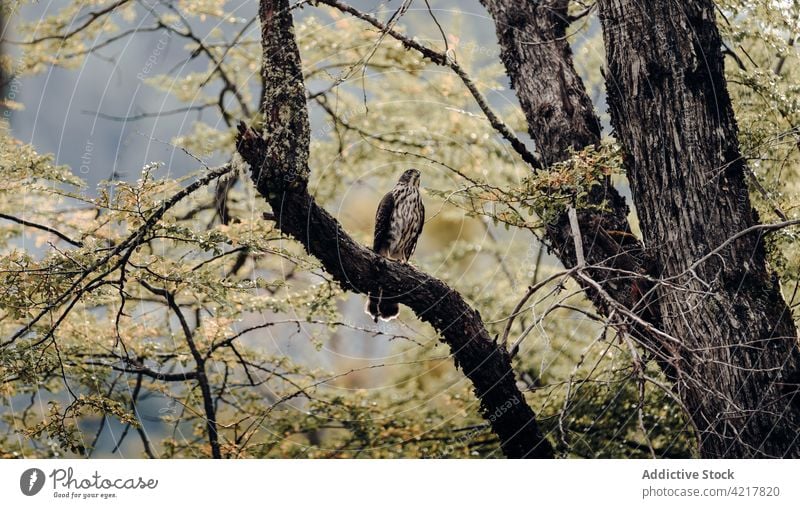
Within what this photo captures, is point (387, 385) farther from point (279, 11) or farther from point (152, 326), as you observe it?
point (279, 11)

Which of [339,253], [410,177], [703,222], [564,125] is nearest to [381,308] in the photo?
[339,253]

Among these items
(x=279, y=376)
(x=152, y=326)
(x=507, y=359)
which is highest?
(x=152, y=326)

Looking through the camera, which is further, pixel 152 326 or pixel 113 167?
pixel 152 326

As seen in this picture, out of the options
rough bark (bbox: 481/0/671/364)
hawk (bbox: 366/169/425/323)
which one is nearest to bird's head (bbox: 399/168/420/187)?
hawk (bbox: 366/169/425/323)

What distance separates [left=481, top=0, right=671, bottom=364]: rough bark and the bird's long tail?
2.08 ft

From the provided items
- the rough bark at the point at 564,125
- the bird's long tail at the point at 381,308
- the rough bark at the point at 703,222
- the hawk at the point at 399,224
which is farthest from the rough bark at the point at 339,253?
the rough bark at the point at 703,222

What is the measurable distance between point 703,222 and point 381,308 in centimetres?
116

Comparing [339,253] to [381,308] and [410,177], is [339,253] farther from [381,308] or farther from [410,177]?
[410,177]

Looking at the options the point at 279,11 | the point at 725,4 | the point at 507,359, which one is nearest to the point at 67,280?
the point at 279,11

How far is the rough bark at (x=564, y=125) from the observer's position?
268 cm

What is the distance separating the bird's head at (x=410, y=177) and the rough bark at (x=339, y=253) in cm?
55

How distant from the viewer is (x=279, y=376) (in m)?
3.05

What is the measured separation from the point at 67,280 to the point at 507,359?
1568 millimetres

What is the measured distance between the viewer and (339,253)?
259cm
